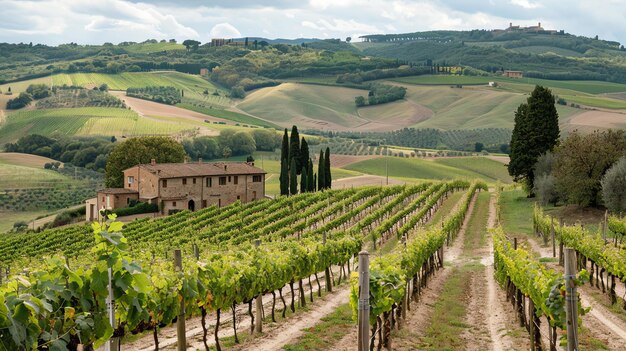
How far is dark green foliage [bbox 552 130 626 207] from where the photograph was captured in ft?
152

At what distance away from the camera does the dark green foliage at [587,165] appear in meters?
46.4

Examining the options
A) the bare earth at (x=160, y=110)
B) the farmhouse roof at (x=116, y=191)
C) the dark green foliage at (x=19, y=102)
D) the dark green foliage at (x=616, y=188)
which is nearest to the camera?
the dark green foliage at (x=616, y=188)

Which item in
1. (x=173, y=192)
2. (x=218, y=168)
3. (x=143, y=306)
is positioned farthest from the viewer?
(x=218, y=168)

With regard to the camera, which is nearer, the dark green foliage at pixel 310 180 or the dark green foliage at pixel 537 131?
the dark green foliage at pixel 537 131

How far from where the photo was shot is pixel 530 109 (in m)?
57.4

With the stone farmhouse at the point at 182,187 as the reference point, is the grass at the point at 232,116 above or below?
above

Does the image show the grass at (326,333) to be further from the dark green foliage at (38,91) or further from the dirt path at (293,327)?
the dark green foliage at (38,91)

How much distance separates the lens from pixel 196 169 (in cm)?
7819

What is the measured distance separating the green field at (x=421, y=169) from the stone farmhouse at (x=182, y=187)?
25016mm

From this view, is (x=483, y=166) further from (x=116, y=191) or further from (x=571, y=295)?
(x=571, y=295)

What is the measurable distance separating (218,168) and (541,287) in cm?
6713

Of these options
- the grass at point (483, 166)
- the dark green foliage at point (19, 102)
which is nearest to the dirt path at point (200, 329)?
the grass at point (483, 166)

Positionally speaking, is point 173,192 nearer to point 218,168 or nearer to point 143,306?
point 218,168

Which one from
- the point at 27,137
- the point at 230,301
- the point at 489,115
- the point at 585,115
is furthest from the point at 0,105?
the point at 230,301
